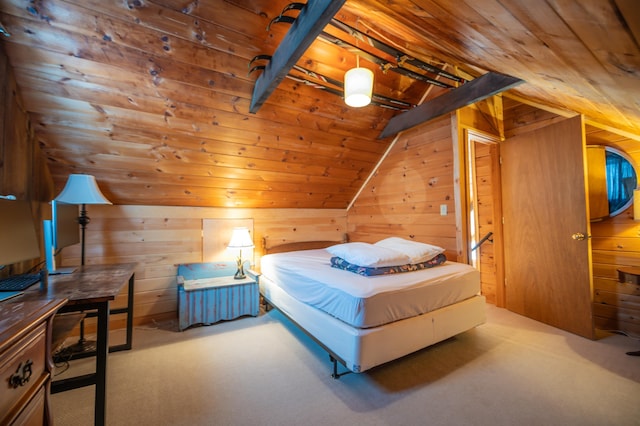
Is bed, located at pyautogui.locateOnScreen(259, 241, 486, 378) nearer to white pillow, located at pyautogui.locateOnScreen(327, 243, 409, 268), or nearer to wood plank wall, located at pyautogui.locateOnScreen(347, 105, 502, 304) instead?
white pillow, located at pyautogui.locateOnScreen(327, 243, 409, 268)

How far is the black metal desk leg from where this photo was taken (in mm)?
→ 1329

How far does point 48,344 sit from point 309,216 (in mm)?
3269

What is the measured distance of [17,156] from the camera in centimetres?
188

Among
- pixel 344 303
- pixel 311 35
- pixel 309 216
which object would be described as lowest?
pixel 344 303

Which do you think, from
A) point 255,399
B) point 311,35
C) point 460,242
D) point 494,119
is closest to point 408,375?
point 255,399

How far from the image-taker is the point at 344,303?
1809 millimetres

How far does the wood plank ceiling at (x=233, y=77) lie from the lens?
121cm

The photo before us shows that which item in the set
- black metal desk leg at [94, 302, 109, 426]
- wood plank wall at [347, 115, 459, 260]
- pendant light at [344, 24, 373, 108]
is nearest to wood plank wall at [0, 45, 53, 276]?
black metal desk leg at [94, 302, 109, 426]

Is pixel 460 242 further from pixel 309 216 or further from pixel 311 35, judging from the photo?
pixel 311 35

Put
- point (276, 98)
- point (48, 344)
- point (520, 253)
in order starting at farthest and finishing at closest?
point (520, 253), point (276, 98), point (48, 344)

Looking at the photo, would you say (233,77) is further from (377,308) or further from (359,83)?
(377,308)

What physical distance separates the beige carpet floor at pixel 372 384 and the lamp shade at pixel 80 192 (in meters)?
1.27

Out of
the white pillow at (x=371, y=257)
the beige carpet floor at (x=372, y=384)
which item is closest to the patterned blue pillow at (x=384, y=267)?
the white pillow at (x=371, y=257)

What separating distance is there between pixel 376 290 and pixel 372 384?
625 millimetres
